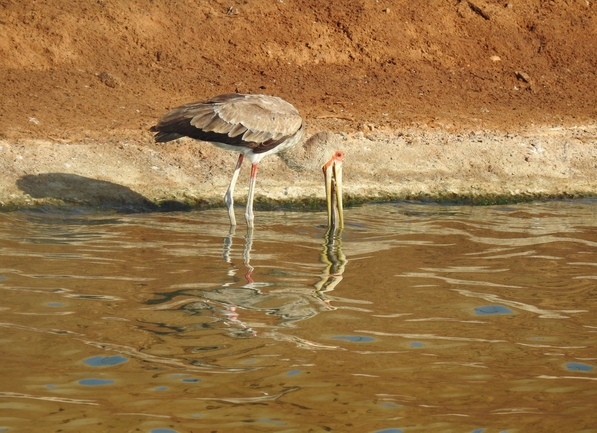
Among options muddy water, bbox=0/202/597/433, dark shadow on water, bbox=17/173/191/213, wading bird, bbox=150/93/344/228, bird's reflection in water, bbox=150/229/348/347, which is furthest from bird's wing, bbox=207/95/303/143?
bird's reflection in water, bbox=150/229/348/347

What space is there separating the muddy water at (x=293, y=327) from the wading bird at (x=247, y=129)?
43 centimetres

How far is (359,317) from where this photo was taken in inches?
250

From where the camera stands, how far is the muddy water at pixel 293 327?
4.61m

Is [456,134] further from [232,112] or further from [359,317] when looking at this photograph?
[359,317]

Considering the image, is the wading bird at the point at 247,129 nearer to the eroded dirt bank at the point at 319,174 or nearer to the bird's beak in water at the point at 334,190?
the bird's beak in water at the point at 334,190

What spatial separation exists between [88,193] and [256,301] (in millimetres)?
4298

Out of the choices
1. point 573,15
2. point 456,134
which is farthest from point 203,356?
point 573,15

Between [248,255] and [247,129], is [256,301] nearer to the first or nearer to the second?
[248,255]

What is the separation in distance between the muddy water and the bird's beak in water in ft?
0.61

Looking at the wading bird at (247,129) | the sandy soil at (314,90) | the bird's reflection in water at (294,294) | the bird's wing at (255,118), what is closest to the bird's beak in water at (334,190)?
the wading bird at (247,129)

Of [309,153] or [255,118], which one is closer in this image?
[255,118]

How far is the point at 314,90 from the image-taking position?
560 inches

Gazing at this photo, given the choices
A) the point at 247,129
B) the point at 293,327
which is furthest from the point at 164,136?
the point at 293,327

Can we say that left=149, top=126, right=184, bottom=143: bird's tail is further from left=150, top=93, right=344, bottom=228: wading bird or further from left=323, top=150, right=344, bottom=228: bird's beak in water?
left=323, top=150, right=344, bottom=228: bird's beak in water
